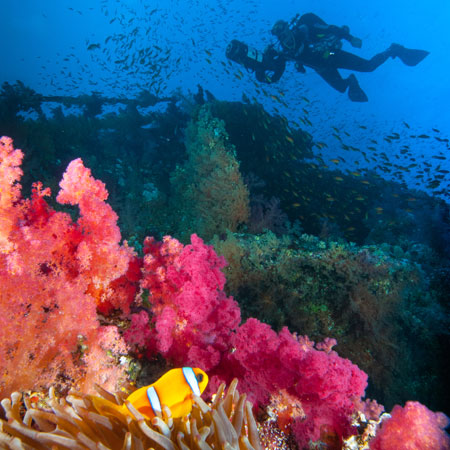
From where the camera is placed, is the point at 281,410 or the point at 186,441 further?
the point at 281,410

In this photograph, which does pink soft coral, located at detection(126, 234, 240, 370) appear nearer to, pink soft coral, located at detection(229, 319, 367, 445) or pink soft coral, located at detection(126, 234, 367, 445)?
pink soft coral, located at detection(126, 234, 367, 445)

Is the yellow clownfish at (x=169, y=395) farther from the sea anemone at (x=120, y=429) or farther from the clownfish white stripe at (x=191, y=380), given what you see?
the sea anemone at (x=120, y=429)

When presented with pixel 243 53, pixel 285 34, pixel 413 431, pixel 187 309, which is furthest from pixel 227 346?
pixel 285 34

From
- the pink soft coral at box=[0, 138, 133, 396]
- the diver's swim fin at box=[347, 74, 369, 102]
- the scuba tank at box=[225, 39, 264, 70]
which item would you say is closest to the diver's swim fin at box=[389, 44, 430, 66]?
the diver's swim fin at box=[347, 74, 369, 102]

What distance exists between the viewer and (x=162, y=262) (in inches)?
111

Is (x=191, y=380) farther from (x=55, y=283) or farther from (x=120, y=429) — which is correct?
(x=55, y=283)

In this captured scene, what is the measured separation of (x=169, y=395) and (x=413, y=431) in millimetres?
1986

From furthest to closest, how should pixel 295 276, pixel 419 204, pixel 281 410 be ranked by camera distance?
pixel 419 204 < pixel 295 276 < pixel 281 410

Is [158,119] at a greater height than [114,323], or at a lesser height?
greater

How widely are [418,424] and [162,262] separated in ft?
8.57

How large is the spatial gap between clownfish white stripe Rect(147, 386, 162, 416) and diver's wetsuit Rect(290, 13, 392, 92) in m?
14.6

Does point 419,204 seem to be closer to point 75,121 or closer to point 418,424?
point 418,424

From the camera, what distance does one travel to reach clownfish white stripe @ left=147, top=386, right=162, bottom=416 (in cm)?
164

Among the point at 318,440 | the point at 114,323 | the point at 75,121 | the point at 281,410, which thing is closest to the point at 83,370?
the point at 114,323
